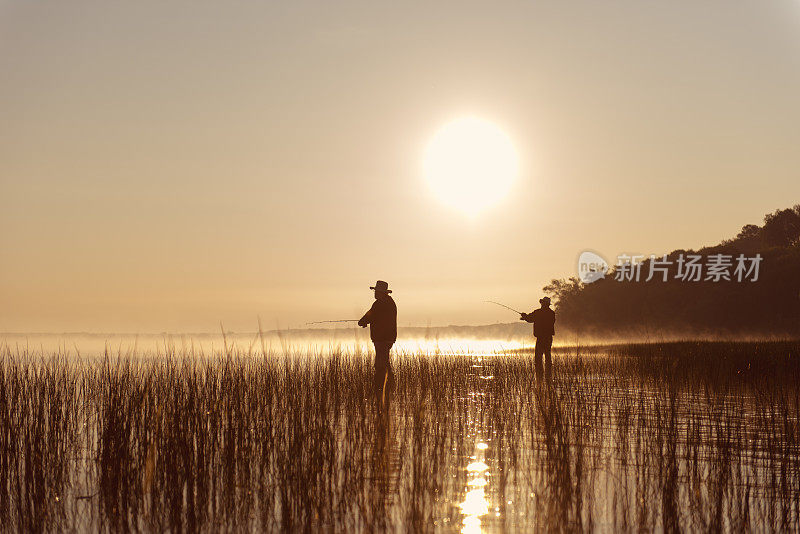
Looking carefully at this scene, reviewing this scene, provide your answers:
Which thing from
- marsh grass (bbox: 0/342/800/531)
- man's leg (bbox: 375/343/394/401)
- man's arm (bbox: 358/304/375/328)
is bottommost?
marsh grass (bbox: 0/342/800/531)

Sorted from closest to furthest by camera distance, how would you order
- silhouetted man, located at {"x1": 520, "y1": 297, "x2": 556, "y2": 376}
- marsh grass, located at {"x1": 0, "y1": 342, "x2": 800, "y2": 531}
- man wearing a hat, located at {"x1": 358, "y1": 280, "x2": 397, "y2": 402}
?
marsh grass, located at {"x1": 0, "y1": 342, "x2": 800, "y2": 531} < man wearing a hat, located at {"x1": 358, "y1": 280, "x2": 397, "y2": 402} < silhouetted man, located at {"x1": 520, "y1": 297, "x2": 556, "y2": 376}

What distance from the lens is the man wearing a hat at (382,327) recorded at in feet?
42.1

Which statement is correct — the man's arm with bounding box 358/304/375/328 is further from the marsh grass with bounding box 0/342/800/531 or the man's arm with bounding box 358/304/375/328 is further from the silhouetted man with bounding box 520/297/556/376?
the silhouetted man with bounding box 520/297/556/376

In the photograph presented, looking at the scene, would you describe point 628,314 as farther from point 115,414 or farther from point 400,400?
point 115,414

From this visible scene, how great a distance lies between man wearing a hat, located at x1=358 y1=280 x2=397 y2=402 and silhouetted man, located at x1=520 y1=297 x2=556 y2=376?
16.6 feet

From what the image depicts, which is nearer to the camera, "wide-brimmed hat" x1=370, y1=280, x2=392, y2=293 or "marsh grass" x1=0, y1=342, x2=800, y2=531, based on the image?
"marsh grass" x1=0, y1=342, x2=800, y2=531

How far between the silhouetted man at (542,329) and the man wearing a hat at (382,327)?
507cm

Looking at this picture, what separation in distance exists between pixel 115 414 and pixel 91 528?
1952 mm

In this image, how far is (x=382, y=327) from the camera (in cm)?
1304

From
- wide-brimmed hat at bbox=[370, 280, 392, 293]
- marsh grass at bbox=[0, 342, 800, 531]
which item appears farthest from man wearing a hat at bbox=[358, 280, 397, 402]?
marsh grass at bbox=[0, 342, 800, 531]

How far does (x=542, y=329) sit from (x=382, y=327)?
224 inches

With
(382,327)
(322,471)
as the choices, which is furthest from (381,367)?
(322,471)

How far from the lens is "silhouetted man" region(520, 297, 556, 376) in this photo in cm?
1736

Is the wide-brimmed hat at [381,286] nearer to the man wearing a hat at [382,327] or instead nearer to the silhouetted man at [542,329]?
the man wearing a hat at [382,327]
